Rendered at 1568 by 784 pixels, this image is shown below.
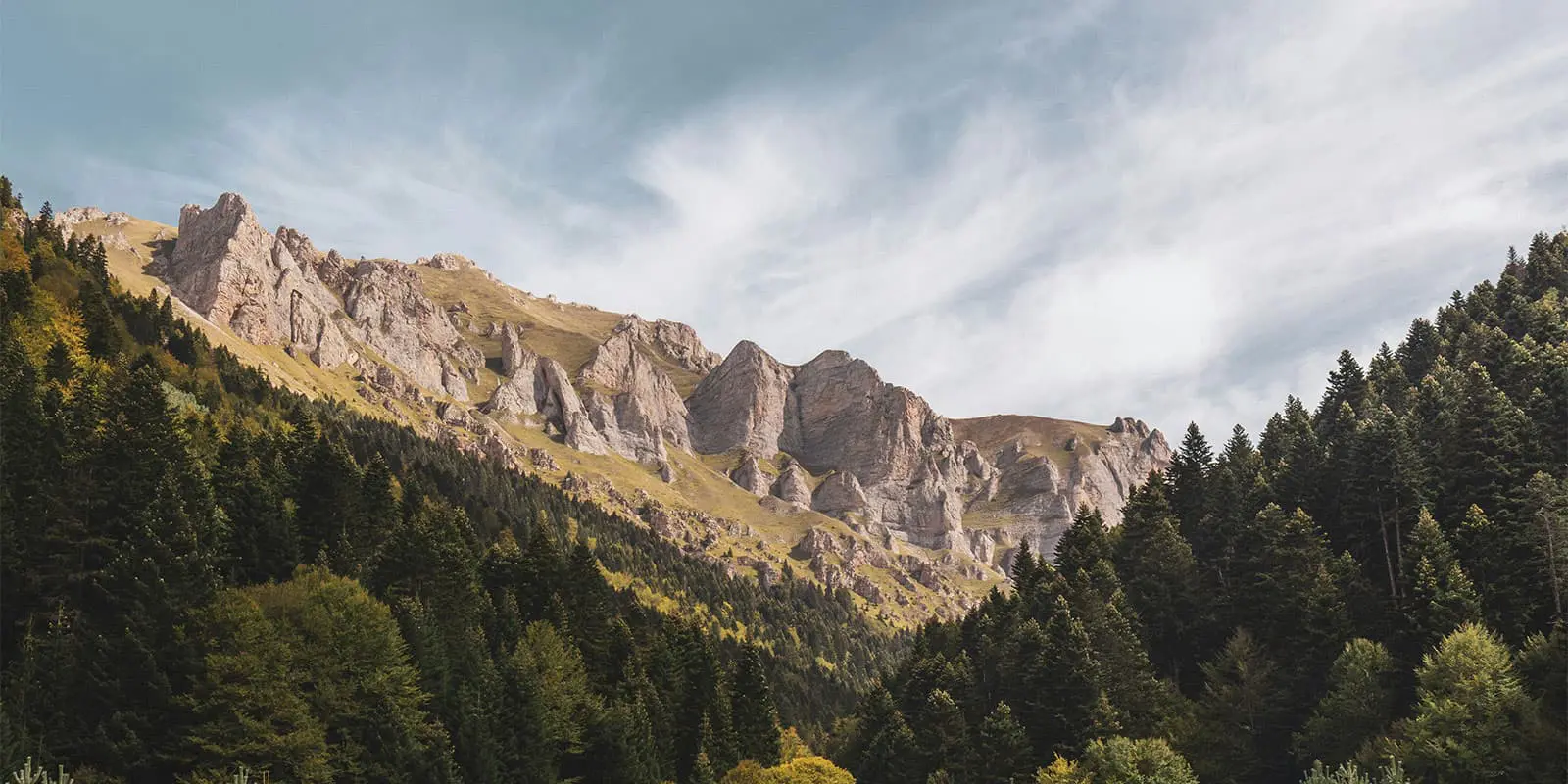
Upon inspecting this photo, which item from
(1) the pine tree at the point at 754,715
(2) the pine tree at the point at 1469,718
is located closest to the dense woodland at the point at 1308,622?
(2) the pine tree at the point at 1469,718

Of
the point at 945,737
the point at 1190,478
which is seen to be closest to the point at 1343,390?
the point at 1190,478

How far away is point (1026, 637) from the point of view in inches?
3996

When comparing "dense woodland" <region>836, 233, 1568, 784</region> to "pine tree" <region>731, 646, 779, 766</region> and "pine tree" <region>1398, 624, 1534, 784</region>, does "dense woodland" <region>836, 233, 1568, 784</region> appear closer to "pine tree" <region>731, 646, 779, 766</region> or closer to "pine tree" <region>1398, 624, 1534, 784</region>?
"pine tree" <region>1398, 624, 1534, 784</region>

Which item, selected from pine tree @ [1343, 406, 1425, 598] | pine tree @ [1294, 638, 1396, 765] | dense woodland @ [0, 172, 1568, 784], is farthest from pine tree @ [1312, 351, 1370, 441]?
pine tree @ [1294, 638, 1396, 765]

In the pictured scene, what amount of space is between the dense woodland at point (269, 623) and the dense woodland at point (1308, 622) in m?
25.9

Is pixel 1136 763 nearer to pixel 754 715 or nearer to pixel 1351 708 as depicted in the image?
pixel 1351 708

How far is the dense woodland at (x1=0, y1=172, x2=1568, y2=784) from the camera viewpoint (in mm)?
62062

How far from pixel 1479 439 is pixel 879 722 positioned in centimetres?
7642

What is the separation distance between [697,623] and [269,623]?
66.1 m

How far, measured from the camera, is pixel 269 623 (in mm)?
66062

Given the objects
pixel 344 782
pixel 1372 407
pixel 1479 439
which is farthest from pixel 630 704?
pixel 1372 407

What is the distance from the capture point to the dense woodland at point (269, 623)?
5931 centimetres

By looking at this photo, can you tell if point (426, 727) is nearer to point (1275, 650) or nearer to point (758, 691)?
point (758, 691)

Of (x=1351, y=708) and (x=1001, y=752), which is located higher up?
(x=1351, y=708)
